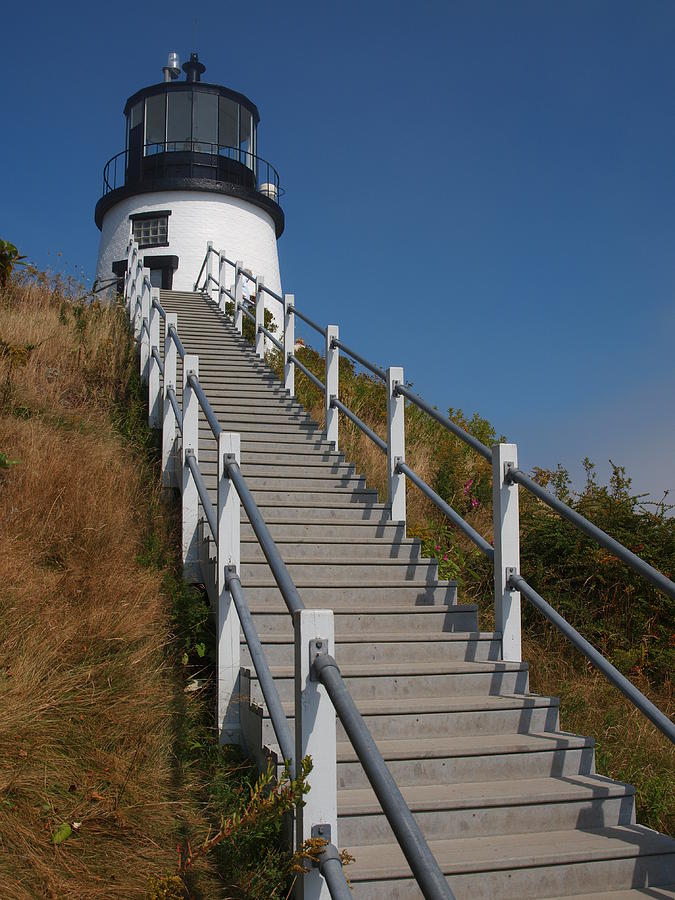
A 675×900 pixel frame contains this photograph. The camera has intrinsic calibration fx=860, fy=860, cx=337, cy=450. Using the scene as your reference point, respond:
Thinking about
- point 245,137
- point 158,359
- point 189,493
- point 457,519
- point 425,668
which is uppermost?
point 245,137

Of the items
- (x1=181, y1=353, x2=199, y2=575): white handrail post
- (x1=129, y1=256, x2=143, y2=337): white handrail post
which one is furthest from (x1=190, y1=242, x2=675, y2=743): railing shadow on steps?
(x1=129, y1=256, x2=143, y2=337): white handrail post

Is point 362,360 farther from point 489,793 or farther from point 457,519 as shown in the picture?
point 489,793

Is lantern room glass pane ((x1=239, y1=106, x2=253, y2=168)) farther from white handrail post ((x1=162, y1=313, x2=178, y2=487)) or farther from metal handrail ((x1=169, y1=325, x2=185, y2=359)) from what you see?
white handrail post ((x1=162, y1=313, x2=178, y2=487))

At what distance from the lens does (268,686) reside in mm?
3643

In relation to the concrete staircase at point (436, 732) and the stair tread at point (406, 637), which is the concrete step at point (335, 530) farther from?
the stair tread at point (406, 637)

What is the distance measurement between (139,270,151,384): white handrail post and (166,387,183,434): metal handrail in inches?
87.3

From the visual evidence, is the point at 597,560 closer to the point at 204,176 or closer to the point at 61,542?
the point at 61,542

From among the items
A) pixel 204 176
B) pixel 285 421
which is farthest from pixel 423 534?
pixel 204 176

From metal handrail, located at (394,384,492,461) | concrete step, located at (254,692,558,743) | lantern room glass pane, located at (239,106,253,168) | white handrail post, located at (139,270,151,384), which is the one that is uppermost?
lantern room glass pane, located at (239,106,253,168)

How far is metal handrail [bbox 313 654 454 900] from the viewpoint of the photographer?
6.44 feet

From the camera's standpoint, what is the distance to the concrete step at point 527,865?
3389 mm

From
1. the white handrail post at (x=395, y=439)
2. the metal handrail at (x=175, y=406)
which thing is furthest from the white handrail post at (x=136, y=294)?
the white handrail post at (x=395, y=439)

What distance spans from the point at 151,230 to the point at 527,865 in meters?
20.7

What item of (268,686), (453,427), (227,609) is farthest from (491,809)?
(453,427)
